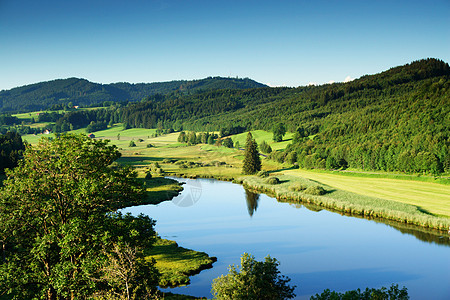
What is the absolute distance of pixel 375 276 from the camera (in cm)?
3180

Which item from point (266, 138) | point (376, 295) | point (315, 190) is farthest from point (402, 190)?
point (266, 138)

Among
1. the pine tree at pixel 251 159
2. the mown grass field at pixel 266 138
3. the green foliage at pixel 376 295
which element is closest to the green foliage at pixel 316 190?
the pine tree at pixel 251 159

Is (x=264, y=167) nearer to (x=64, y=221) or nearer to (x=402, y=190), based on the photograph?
(x=402, y=190)

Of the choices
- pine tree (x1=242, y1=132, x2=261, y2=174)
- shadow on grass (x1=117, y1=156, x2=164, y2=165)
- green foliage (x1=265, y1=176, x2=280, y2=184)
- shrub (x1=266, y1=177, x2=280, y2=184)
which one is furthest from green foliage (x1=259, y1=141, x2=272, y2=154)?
shrub (x1=266, y1=177, x2=280, y2=184)

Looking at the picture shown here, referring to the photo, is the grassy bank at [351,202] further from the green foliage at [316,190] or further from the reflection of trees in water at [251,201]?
the reflection of trees in water at [251,201]

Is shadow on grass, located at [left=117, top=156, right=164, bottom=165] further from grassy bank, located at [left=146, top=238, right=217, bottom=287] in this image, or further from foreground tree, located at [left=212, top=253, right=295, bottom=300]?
foreground tree, located at [left=212, top=253, right=295, bottom=300]

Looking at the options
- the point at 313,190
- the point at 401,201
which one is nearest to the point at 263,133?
the point at 313,190

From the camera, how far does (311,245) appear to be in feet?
135

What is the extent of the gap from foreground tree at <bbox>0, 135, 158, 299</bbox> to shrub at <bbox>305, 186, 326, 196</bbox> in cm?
4789

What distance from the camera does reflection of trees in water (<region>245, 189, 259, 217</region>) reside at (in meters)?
60.9

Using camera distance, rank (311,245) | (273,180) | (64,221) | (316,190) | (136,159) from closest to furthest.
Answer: (64,221), (311,245), (316,190), (273,180), (136,159)

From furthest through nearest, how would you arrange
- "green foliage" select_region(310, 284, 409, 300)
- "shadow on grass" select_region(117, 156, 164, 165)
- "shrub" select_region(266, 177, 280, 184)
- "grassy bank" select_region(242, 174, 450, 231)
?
"shadow on grass" select_region(117, 156, 164, 165), "shrub" select_region(266, 177, 280, 184), "grassy bank" select_region(242, 174, 450, 231), "green foliage" select_region(310, 284, 409, 300)

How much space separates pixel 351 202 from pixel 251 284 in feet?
138

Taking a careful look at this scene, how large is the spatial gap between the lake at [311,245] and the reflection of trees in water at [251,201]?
20 centimetres
